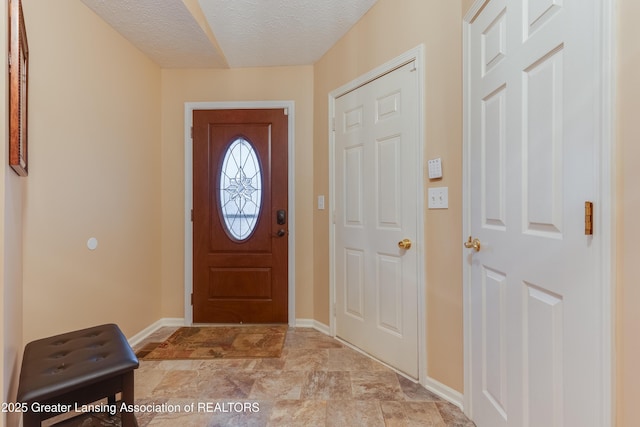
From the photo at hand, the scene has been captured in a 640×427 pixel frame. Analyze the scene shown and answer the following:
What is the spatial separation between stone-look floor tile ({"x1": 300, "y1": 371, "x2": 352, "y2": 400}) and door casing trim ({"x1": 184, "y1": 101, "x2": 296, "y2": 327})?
92 cm

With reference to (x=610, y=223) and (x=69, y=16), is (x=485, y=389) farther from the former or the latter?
(x=69, y=16)

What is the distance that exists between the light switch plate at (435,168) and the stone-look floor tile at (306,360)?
4.76ft

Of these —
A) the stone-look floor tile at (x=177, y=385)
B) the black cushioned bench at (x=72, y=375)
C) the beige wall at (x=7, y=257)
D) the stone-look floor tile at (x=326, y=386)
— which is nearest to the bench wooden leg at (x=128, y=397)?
the black cushioned bench at (x=72, y=375)

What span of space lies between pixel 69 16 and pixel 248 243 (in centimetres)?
200

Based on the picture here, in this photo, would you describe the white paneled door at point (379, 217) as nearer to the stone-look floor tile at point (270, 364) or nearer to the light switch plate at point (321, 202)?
the light switch plate at point (321, 202)

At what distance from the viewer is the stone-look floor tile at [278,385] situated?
1.72 meters

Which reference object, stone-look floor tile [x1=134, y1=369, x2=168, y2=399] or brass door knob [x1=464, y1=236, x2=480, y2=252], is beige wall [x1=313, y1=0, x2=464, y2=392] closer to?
brass door knob [x1=464, y1=236, x2=480, y2=252]

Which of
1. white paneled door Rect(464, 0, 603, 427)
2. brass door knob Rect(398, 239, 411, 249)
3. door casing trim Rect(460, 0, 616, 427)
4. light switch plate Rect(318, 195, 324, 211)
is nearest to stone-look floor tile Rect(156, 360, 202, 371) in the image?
light switch plate Rect(318, 195, 324, 211)

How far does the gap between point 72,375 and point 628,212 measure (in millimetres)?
1793

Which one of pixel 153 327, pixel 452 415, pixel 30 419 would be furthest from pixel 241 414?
pixel 153 327

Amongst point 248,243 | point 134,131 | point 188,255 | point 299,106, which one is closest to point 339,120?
point 299,106

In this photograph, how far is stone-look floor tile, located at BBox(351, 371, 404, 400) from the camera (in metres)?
1.71

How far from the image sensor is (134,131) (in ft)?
8.07

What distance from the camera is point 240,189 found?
112 inches
